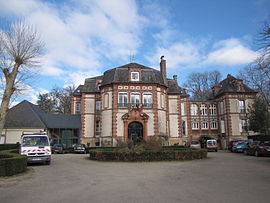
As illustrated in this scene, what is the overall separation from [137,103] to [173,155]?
12.8m

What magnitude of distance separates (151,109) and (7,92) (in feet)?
57.8

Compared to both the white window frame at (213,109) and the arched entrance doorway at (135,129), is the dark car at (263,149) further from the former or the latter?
the white window frame at (213,109)

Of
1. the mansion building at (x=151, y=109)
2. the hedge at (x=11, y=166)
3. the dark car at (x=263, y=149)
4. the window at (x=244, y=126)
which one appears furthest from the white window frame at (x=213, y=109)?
the hedge at (x=11, y=166)

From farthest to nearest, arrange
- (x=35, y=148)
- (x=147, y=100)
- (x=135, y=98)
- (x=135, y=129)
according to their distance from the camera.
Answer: (x=147, y=100), (x=135, y=98), (x=135, y=129), (x=35, y=148)

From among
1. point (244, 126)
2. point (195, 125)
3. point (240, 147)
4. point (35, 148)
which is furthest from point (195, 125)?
point (35, 148)

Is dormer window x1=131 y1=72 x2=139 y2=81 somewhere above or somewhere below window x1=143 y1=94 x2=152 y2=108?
above

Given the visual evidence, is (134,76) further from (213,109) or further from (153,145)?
(213,109)

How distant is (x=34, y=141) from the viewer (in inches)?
639

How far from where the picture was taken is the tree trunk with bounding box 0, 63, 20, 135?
51.7 feet

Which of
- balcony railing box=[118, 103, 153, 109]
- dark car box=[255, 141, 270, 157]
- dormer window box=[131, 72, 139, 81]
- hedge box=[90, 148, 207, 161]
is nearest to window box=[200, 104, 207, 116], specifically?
balcony railing box=[118, 103, 153, 109]

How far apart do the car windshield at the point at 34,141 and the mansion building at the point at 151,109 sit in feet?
24.2

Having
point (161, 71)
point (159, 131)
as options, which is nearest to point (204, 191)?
point (159, 131)

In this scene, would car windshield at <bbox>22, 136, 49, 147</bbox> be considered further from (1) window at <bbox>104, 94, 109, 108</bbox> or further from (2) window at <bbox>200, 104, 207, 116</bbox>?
(2) window at <bbox>200, 104, 207, 116</bbox>

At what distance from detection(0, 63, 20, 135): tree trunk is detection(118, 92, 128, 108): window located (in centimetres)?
1467
